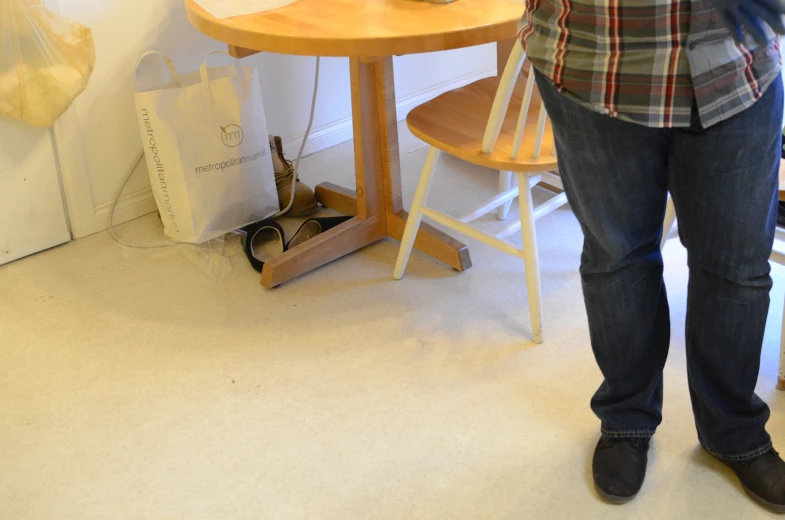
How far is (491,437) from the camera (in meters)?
1.56

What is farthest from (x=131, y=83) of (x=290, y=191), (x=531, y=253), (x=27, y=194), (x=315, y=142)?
(x=531, y=253)

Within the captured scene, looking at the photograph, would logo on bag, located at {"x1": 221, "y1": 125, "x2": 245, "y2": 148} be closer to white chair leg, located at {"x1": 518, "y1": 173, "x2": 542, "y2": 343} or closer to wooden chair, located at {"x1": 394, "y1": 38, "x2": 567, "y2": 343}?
wooden chair, located at {"x1": 394, "y1": 38, "x2": 567, "y2": 343}

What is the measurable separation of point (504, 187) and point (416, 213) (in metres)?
0.38

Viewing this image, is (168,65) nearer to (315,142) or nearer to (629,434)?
(315,142)

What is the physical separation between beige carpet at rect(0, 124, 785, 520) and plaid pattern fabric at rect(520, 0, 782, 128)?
692mm

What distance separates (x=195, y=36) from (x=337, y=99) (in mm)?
595

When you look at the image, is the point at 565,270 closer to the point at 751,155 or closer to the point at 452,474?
the point at 452,474

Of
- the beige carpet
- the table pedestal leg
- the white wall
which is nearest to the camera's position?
the beige carpet

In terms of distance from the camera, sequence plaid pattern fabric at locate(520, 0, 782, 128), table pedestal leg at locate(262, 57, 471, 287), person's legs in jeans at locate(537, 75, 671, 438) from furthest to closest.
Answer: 1. table pedestal leg at locate(262, 57, 471, 287)
2. person's legs in jeans at locate(537, 75, 671, 438)
3. plaid pattern fabric at locate(520, 0, 782, 128)

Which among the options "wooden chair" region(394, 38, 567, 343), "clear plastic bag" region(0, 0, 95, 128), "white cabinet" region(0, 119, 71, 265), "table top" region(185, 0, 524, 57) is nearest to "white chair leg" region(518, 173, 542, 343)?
"wooden chair" region(394, 38, 567, 343)

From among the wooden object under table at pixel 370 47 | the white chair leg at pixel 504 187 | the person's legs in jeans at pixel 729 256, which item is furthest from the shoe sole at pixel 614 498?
the white chair leg at pixel 504 187

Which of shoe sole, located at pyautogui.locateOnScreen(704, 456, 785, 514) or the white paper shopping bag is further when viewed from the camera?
the white paper shopping bag

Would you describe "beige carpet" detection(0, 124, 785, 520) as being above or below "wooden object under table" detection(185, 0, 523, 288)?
below

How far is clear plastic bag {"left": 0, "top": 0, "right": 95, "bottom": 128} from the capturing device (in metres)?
1.96
